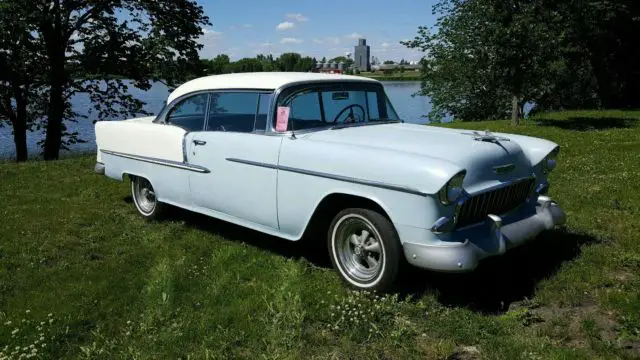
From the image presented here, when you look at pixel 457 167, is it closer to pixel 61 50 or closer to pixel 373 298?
pixel 373 298

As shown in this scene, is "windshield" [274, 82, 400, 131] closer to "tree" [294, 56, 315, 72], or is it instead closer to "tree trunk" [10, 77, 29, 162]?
"tree" [294, 56, 315, 72]

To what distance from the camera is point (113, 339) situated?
349 centimetres

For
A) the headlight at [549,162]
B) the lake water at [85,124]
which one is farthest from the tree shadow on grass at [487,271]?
the lake water at [85,124]

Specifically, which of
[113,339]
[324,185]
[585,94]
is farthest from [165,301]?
[585,94]

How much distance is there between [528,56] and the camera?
46.3ft

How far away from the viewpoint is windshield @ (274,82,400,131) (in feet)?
15.7

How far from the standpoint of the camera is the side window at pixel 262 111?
481 centimetres

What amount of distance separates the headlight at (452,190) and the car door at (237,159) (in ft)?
4.97

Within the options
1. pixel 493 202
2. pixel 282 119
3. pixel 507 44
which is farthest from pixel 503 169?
pixel 507 44

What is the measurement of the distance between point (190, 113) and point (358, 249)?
2.55 m

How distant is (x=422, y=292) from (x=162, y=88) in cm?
1947

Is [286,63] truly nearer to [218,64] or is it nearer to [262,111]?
[262,111]

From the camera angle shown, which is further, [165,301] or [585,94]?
[585,94]

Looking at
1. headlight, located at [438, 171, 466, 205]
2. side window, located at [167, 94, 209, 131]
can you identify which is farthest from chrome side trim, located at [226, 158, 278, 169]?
headlight, located at [438, 171, 466, 205]
